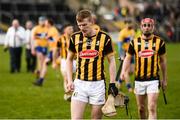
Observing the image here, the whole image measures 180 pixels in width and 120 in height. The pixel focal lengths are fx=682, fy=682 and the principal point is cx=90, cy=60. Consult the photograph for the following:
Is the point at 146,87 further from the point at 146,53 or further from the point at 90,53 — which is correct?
the point at 90,53

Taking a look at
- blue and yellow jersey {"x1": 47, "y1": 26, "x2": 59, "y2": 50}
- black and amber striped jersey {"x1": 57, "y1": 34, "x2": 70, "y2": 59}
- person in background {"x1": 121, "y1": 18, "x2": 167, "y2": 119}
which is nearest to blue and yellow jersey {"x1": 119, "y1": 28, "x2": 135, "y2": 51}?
blue and yellow jersey {"x1": 47, "y1": 26, "x2": 59, "y2": 50}

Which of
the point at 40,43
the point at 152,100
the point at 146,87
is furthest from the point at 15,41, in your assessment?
the point at 152,100

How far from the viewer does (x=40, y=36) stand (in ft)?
77.4

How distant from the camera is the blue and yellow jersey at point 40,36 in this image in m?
23.4

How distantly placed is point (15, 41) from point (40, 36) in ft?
15.1

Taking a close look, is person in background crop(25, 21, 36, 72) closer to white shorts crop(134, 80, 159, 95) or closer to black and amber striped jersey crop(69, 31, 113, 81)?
white shorts crop(134, 80, 159, 95)

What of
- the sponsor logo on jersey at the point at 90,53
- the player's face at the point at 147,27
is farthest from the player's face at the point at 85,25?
the player's face at the point at 147,27

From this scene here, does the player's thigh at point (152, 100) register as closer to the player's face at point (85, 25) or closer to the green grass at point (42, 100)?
the player's face at point (85, 25)

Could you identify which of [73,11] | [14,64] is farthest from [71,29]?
[73,11]

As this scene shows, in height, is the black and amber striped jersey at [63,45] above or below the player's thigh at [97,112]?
above

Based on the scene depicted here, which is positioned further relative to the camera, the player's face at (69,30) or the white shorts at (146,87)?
the player's face at (69,30)

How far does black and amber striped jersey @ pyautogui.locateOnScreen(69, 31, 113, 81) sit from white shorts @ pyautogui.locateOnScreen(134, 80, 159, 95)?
2.07m

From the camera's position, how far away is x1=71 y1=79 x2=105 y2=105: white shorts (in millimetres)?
10898

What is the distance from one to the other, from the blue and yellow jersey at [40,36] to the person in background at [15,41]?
390 cm
